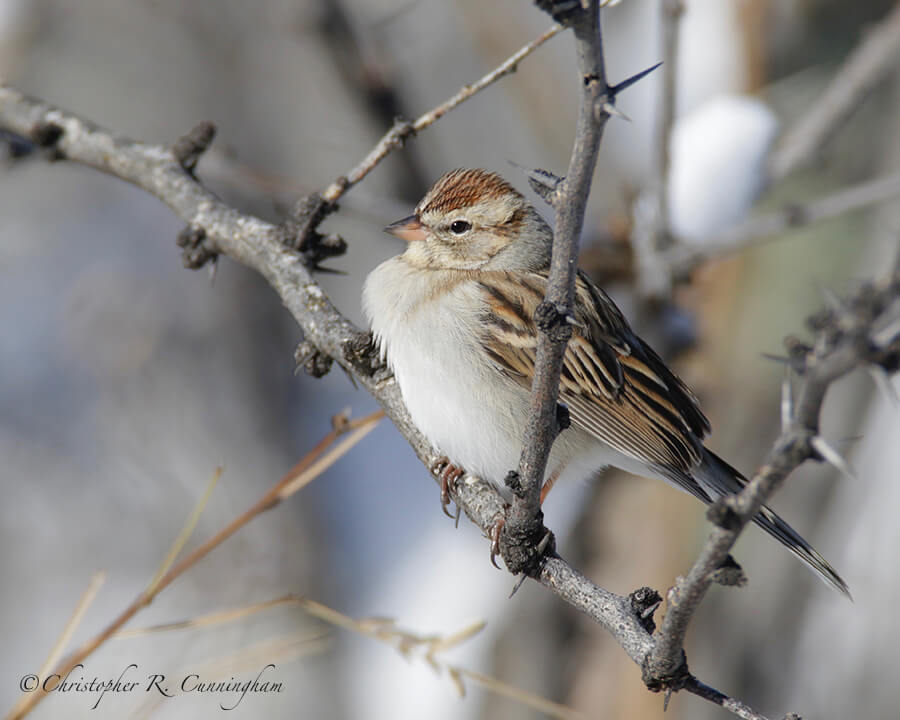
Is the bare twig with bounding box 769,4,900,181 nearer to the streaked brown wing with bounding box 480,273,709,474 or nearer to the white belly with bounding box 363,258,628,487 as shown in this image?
the streaked brown wing with bounding box 480,273,709,474

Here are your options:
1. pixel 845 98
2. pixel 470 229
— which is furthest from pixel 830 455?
pixel 845 98

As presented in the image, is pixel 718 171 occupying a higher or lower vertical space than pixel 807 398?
lower

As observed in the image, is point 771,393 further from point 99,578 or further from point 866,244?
point 99,578

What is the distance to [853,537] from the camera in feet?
16.1

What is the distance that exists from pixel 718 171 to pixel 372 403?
9.86ft

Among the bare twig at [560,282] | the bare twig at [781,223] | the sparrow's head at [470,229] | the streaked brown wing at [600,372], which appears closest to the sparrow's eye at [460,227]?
the sparrow's head at [470,229]

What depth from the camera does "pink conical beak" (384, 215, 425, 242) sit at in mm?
2996

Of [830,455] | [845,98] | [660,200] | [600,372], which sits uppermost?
[830,455]

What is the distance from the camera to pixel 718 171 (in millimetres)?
4176

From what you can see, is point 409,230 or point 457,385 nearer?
point 457,385

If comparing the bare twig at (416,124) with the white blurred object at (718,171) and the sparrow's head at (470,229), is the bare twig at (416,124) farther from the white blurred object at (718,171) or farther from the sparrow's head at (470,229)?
the white blurred object at (718,171)

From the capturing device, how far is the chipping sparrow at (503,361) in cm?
243

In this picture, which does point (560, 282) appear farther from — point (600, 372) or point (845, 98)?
point (845, 98)

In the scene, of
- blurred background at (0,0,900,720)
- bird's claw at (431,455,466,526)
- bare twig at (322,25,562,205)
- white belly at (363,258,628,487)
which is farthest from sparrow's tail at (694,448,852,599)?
blurred background at (0,0,900,720)
